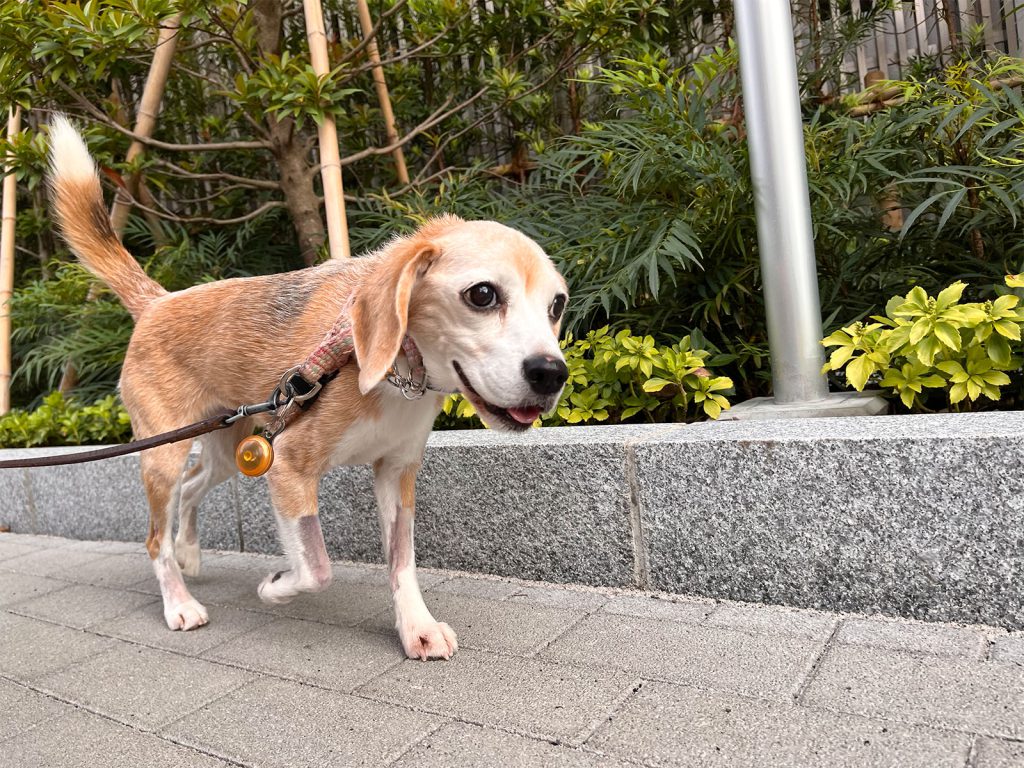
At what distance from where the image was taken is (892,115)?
11.6 ft

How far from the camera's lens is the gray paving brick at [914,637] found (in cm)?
194

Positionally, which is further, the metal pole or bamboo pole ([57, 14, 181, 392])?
bamboo pole ([57, 14, 181, 392])

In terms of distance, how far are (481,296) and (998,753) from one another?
1362mm

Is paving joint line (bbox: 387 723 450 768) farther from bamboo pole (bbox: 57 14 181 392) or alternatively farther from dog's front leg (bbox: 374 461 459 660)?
bamboo pole (bbox: 57 14 181 392)

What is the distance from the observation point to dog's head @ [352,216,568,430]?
5.87 feet

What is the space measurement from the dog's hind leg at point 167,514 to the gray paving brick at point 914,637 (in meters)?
2.04

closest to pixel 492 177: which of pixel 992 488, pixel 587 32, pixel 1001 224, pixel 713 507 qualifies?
pixel 587 32

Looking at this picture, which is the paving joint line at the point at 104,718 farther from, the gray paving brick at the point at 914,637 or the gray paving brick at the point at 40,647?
the gray paving brick at the point at 914,637

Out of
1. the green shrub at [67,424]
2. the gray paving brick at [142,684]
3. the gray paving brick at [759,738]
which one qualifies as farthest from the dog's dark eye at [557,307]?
the green shrub at [67,424]

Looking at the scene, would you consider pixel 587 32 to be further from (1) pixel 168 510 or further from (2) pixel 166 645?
(2) pixel 166 645

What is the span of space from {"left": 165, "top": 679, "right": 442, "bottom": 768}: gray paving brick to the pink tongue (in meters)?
0.70

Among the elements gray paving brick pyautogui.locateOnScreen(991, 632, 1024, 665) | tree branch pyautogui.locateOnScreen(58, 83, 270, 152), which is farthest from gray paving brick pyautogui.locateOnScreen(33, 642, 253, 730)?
tree branch pyautogui.locateOnScreen(58, 83, 270, 152)

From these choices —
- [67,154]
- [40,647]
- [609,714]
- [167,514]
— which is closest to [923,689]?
[609,714]

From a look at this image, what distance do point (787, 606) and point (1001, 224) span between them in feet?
6.20
